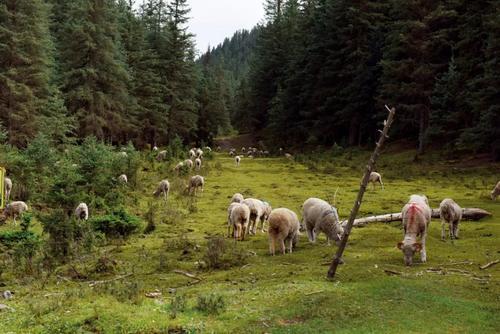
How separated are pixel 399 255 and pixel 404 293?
3710 mm

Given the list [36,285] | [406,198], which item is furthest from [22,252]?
[406,198]

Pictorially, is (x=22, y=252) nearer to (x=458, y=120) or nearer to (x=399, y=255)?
(x=399, y=255)

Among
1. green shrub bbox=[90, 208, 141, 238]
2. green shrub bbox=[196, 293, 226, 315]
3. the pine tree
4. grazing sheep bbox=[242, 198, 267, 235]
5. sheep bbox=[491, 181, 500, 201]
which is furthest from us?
the pine tree

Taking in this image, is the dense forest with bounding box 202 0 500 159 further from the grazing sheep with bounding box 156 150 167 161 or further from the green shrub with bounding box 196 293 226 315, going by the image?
the green shrub with bounding box 196 293 226 315

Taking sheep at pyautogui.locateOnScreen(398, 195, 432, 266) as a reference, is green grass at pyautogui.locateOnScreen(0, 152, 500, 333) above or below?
below

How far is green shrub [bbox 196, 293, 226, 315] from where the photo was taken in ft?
30.3

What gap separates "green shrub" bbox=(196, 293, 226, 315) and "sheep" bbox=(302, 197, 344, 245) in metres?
6.31

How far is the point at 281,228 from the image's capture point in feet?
47.0

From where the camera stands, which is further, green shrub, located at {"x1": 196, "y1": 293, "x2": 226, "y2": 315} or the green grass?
green shrub, located at {"x1": 196, "y1": 293, "x2": 226, "y2": 315}

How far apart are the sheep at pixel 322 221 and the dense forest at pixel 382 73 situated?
2069 centimetres

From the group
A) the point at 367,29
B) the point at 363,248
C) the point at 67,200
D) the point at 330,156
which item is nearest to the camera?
the point at 363,248

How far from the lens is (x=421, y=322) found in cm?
898

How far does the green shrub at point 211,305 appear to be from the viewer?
9242 millimetres

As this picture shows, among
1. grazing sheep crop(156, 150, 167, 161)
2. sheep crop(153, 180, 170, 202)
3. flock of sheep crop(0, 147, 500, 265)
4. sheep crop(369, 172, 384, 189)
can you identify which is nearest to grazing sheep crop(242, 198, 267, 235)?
flock of sheep crop(0, 147, 500, 265)
